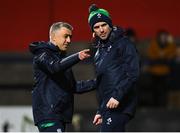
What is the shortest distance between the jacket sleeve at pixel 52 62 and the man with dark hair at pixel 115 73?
1.09 feet

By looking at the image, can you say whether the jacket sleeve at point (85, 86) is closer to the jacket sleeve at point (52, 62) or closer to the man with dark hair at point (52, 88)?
the man with dark hair at point (52, 88)

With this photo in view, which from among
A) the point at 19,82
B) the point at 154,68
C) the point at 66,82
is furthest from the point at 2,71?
the point at 66,82

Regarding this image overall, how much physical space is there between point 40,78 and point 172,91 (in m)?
5.87

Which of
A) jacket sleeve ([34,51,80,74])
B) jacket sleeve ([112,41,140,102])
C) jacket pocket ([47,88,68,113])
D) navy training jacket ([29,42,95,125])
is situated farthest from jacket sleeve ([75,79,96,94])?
jacket sleeve ([112,41,140,102])

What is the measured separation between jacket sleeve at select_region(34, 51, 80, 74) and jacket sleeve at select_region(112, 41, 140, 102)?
45 centimetres

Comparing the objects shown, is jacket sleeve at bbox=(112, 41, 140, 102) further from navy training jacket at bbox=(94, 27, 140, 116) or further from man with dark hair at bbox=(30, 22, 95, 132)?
man with dark hair at bbox=(30, 22, 95, 132)

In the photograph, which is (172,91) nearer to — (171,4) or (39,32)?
(171,4)

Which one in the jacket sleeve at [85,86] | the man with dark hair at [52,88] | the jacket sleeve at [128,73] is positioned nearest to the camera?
the jacket sleeve at [128,73]

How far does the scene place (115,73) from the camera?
6.62 m

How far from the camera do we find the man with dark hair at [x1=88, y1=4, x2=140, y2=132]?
21.5 feet

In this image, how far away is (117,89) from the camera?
6.54 meters

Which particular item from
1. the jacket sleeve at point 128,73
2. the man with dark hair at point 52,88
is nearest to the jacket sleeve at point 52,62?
the man with dark hair at point 52,88

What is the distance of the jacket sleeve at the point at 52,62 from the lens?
257 inches

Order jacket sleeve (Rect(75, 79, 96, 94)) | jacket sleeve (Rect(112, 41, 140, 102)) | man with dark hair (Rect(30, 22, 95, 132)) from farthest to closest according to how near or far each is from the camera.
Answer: jacket sleeve (Rect(75, 79, 96, 94)), man with dark hair (Rect(30, 22, 95, 132)), jacket sleeve (Rect(112, 41, 140, 102))
